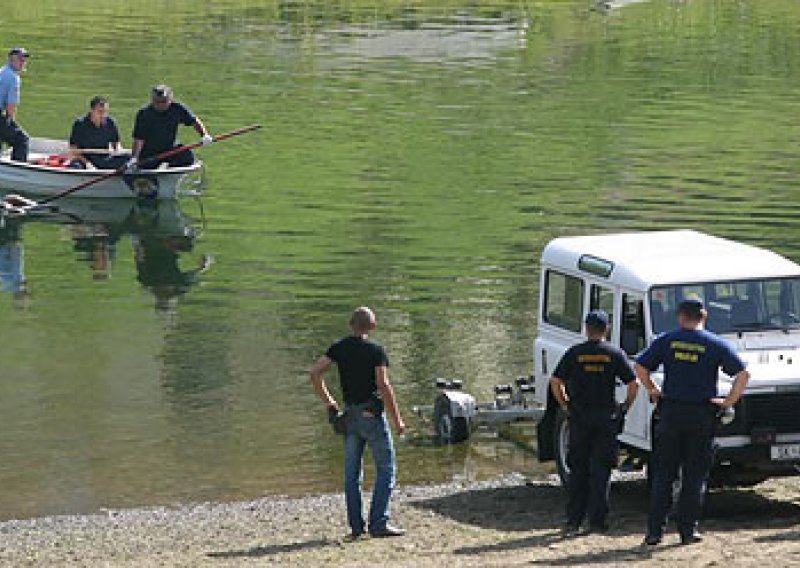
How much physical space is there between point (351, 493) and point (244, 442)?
17.3 ft

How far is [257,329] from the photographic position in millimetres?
28344

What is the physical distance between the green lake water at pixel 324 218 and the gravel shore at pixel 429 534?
1156mm

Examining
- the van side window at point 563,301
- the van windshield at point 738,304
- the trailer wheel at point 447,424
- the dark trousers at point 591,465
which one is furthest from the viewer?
the trailer wheel at point 447,424

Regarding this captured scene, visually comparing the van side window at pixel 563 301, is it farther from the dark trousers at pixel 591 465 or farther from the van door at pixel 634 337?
the dark trousers at pixel 591 465

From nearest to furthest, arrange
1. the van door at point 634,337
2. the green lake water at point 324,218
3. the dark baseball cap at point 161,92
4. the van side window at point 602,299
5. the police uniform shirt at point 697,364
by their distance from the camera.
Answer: the police uniform shirt at point 697,364, the van door at point 634,337, the van side window at point 602,299, the green lake water at point 324,218, the dark baseball cap at point 161,92

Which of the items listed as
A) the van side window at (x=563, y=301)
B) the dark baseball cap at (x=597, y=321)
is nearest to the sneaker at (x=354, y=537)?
the dark baseball cap at (x=597, y=321)

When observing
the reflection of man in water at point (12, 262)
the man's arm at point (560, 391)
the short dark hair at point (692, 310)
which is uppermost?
the short dark hair at point (692, 310)

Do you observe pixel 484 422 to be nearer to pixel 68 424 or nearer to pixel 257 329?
pixel 68 424

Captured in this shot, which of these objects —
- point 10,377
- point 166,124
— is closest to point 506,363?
point 10,377

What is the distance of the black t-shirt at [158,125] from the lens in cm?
3731

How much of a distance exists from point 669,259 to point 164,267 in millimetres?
16632

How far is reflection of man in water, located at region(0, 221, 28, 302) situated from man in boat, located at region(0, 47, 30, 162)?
5.20 feet

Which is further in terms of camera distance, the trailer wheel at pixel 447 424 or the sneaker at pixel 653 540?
the trailer wheel at pixel 447 424

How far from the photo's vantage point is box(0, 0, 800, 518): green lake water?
22.3 m
